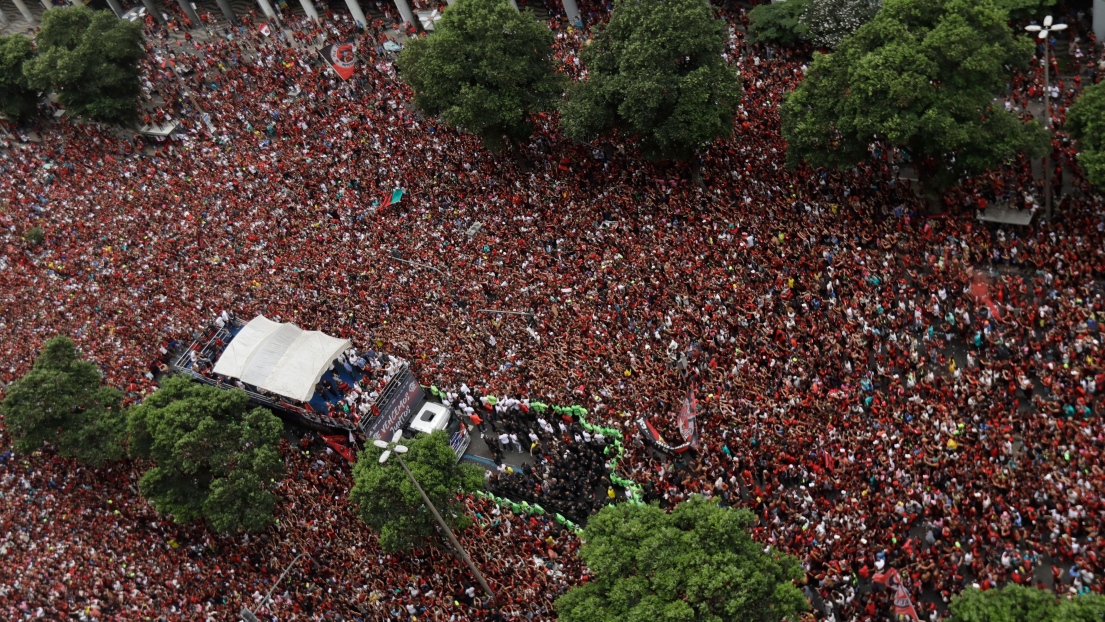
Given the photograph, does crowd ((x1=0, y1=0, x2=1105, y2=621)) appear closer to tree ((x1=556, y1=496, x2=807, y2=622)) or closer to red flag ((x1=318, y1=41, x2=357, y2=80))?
red flag ((x1=318, y1=41, x2=357, y2=80))

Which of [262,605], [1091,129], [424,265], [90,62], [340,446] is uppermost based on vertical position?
[90,62]

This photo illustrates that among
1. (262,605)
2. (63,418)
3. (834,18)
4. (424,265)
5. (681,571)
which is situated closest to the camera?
(681,571)

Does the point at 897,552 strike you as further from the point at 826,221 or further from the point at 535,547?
the point at 826,221

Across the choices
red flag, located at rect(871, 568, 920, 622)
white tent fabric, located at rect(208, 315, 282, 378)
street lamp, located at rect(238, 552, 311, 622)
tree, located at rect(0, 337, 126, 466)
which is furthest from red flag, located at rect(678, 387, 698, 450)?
tree, located at rect(0, 337, 126, 466)

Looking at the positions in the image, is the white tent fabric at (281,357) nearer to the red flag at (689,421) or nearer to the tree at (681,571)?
the red flag at (689,421)

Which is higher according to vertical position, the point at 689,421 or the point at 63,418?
the point at 63,418

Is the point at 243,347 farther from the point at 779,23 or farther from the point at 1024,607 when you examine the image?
the point at 1024,607

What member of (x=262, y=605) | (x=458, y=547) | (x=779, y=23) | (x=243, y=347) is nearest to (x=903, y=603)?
(x=458, y=547)
